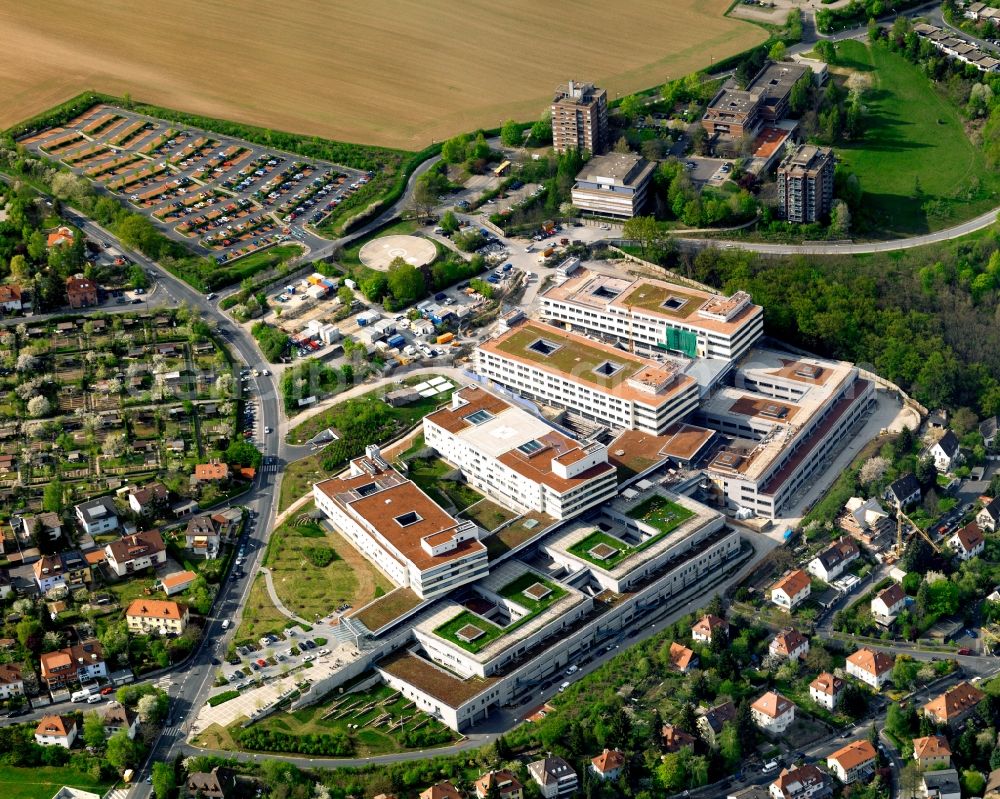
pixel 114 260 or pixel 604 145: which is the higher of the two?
pixel 604 145

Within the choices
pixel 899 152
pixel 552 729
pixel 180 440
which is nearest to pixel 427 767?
pixel 552 729

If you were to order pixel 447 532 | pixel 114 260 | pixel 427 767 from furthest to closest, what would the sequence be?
pixel 114 260 < pixel 447 532 < pixel 427 767

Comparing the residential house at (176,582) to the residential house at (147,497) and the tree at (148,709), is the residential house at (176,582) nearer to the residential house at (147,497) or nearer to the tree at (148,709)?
the residential house at (147,497)

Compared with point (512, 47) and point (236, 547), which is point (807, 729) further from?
point (512, 47)

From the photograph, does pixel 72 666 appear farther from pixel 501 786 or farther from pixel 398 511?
pixel 501 786

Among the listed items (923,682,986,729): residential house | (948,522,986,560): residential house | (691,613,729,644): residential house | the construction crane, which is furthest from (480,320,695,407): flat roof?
(923,682,986,729): residential house

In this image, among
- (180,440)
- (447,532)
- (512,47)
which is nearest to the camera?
(447,532)

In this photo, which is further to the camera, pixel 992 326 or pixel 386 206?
pixel 386 206
